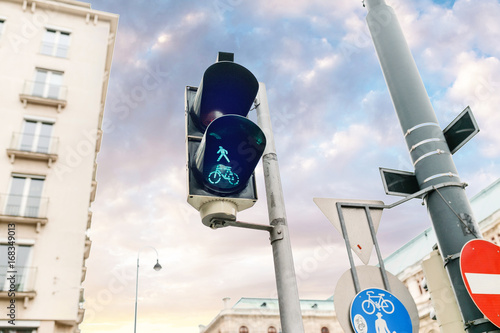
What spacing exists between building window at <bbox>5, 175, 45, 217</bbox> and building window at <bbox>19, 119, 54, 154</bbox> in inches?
67.5

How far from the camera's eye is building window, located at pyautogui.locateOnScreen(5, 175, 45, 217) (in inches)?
744

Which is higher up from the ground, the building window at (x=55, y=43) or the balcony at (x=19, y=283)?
the building window at (x=55, y=43)

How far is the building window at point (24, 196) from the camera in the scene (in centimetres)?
1891

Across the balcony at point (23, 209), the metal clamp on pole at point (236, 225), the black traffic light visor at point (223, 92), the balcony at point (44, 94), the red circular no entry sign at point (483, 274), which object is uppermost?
the balcony at point (44, 94)

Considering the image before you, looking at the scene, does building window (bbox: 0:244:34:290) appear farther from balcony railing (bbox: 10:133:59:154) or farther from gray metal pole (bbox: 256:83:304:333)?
gray metal pole (bbox: 256:83:304:333)

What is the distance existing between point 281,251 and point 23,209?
759 inches

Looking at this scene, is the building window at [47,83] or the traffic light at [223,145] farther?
the building window at [47,83]

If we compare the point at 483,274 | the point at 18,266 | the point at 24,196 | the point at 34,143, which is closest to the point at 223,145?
the point at 483,274

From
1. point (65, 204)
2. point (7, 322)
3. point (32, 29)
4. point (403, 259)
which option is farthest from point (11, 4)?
point (403, 259)

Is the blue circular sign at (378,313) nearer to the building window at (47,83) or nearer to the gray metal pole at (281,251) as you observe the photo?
the gray metal pole at (281,251)

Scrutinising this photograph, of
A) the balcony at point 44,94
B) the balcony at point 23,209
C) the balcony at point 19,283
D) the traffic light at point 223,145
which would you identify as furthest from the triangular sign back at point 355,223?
the balcony at point 44,94

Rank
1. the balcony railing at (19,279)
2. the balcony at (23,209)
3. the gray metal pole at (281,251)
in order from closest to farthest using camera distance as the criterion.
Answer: the gray metal pole at (281,251), the balcony railing at (19,279), the balcony at (23,209)

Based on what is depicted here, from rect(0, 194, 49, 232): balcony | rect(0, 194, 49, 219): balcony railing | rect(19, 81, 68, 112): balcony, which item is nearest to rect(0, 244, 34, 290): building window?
rect(0, 194, 49, 232): balcony

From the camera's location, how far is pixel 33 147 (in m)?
21.0
